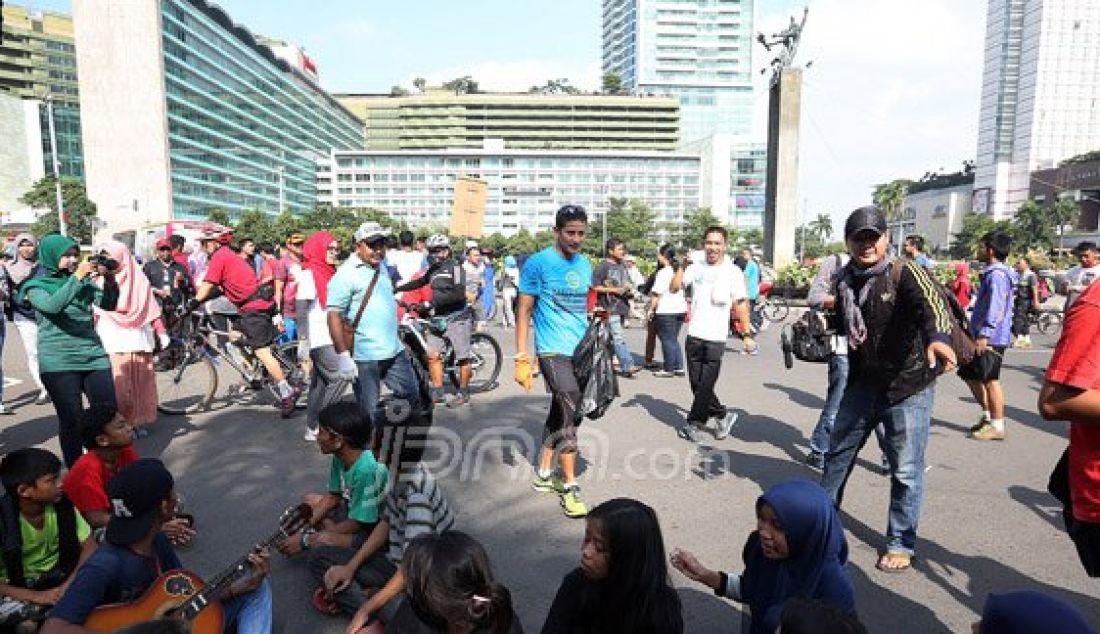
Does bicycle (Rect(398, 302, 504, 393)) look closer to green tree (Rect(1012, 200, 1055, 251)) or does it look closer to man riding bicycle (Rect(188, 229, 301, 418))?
man riding bicycle (Rect(188, 229, 301, 418))

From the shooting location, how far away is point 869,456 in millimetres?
5219

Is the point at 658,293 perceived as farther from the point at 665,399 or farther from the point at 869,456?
the point at 869,456

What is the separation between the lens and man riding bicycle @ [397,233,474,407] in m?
6.78

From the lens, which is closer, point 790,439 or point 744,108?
point 790,439

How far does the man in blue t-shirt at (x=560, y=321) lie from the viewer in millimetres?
4219

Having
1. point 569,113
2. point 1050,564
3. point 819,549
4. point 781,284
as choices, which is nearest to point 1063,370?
point 819,549

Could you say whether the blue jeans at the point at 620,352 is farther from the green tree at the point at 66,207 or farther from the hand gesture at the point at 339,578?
the green tree at the point at 66,207

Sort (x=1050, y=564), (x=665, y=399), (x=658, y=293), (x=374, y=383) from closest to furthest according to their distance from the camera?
1. (x=1050, y=564)
2. (x=374, y=383)
3. (x=665, y=399)
4. (x=658, y=293)

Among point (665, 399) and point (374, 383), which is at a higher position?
point (374, 383)

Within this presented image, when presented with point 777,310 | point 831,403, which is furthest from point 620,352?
point 777,310

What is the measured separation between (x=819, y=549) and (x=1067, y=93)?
139m

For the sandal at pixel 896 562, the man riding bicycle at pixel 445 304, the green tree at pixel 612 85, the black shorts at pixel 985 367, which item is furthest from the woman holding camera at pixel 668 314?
the green tree at pixel 612 85

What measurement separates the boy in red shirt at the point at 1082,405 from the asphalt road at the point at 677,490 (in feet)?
3.30

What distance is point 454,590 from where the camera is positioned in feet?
5.93
